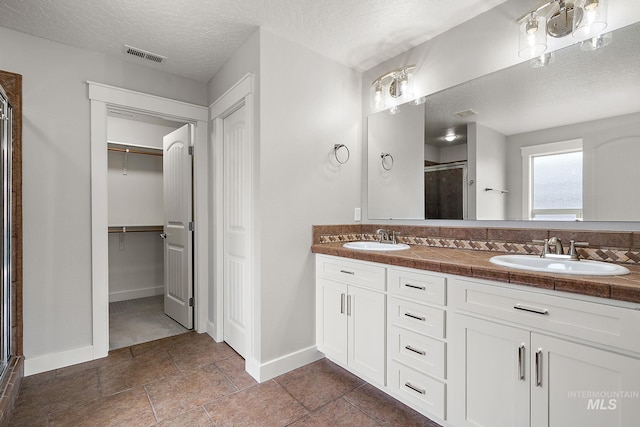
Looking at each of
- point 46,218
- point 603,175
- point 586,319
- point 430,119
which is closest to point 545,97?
point 603,175

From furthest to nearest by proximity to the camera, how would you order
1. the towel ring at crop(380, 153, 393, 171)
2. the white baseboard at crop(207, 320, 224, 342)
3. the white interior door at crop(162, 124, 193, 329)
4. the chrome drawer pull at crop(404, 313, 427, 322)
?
the white interior door at crop(162, 124, 193, 329)
the white baseboard at crop(207, 320, 224, 342)
the towel ring at crop(380, 153, 393, 171)
the chrome drawer pull at crop(404, 313, 427, 322)

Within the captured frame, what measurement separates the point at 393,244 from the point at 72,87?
2.75 m

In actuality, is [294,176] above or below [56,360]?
above

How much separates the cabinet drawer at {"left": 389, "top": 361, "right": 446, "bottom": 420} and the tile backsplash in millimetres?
905

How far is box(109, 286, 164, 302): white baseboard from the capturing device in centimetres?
386

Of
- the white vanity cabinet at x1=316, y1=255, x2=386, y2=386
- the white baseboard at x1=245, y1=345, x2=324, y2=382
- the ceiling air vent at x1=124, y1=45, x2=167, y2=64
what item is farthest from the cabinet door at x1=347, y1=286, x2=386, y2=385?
the ceiling air vent at x1=124, y1=45, x2=167, y2=64

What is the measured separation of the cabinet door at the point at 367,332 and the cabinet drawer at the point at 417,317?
0.08m

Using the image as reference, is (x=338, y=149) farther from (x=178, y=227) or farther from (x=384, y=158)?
(x=178, y=227)

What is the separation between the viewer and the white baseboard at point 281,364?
2.08 meters

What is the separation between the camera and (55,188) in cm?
221

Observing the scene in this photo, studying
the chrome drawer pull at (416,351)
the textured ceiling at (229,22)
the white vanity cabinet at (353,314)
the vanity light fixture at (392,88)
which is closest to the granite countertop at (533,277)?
the white vanity cabinet at (353,314)

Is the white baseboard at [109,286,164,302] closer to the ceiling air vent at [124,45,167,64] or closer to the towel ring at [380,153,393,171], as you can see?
the ceiling air vent at [124,45,167,64]

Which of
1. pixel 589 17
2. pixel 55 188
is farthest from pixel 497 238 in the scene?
pixel 55 188

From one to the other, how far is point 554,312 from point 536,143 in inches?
42.9
